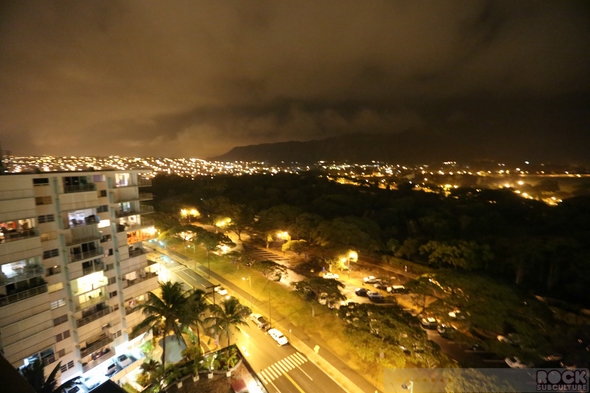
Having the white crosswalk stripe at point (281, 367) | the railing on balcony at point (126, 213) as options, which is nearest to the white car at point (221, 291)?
the white crosswalk stripe at point (281, 367)

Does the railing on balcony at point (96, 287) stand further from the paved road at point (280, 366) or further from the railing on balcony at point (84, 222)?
the paved road at point (280, 366)

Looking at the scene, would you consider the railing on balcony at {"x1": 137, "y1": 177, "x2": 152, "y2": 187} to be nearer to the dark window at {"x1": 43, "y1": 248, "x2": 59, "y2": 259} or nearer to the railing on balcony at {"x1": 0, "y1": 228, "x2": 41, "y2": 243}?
the dark window at {"x1": 43, "y1": 248, "x2": 59, "y2": 259}

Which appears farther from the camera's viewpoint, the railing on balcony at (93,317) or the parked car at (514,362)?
the parked car at (514,362)

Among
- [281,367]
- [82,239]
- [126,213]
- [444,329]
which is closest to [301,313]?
[281,367]

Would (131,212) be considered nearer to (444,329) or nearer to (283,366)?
(283,366)

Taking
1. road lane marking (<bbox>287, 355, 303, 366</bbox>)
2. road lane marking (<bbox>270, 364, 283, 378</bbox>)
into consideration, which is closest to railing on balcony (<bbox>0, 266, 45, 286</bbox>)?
road lane marking (<bbox>270, 364, 283, 378</bbox>)
